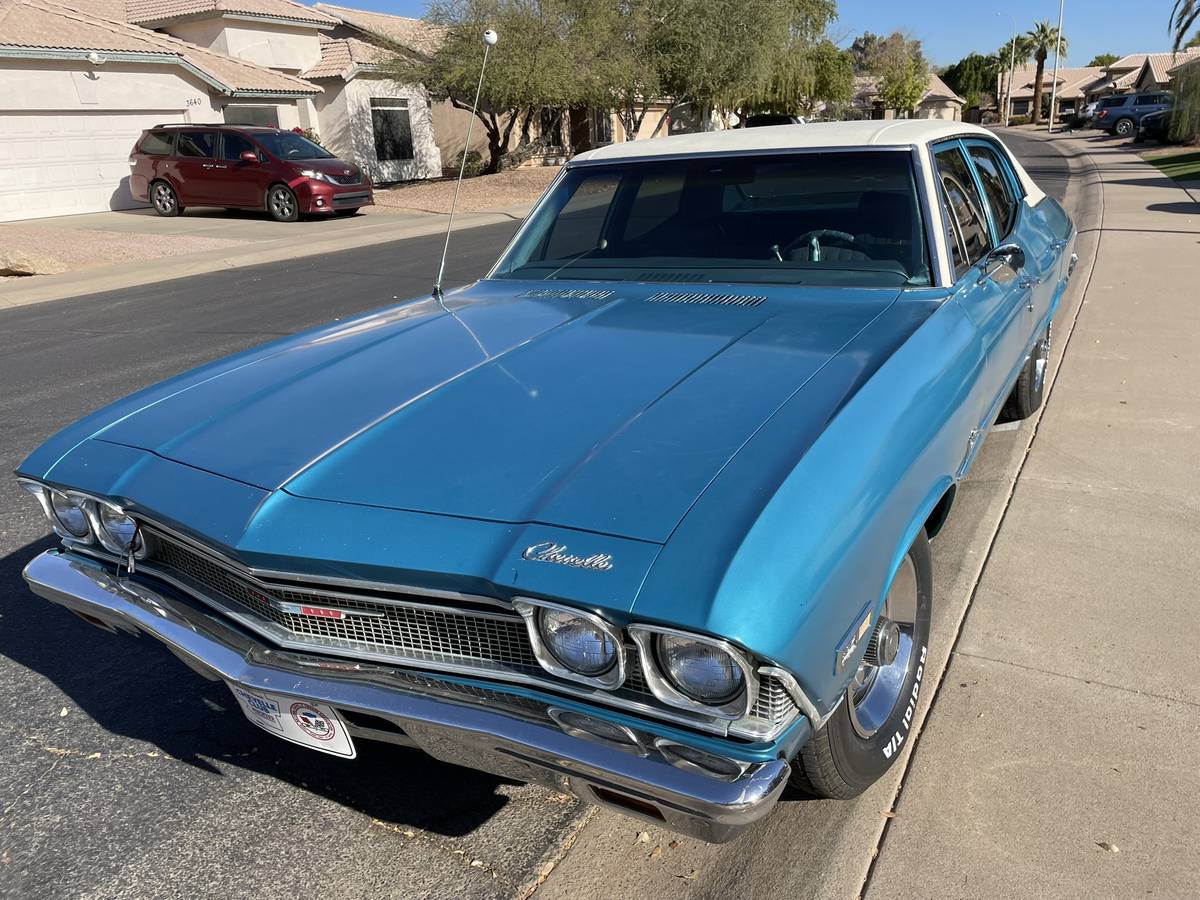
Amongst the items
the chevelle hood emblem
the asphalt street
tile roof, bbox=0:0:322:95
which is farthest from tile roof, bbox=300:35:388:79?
the chevelle hood emblem

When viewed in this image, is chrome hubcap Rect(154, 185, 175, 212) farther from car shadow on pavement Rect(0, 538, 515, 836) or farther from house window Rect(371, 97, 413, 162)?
car shadow on pavement Rect(0, 538, 515, 836)

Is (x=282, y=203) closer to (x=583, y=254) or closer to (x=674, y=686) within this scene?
(x=583, y=254)

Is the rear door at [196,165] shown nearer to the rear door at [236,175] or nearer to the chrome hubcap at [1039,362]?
the rear door at [236,175]

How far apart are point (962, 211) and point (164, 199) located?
1945 cm

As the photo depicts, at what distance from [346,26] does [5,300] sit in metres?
21.3

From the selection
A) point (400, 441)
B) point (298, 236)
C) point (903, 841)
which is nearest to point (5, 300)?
point (298, 236)

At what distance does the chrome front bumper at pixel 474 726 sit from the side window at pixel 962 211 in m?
2.19

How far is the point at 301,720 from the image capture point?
85.7 inches

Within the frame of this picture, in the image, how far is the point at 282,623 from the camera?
7.38ft

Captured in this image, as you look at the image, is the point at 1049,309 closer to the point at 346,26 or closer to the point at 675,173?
the point at 675,173

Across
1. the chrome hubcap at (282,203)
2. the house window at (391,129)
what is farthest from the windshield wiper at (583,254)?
the house window at (391,129)

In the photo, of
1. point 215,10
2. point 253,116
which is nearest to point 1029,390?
point 253,116

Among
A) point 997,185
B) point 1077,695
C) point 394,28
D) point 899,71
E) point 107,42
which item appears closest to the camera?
point 1077,695

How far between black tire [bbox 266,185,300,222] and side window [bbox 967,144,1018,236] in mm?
15920
